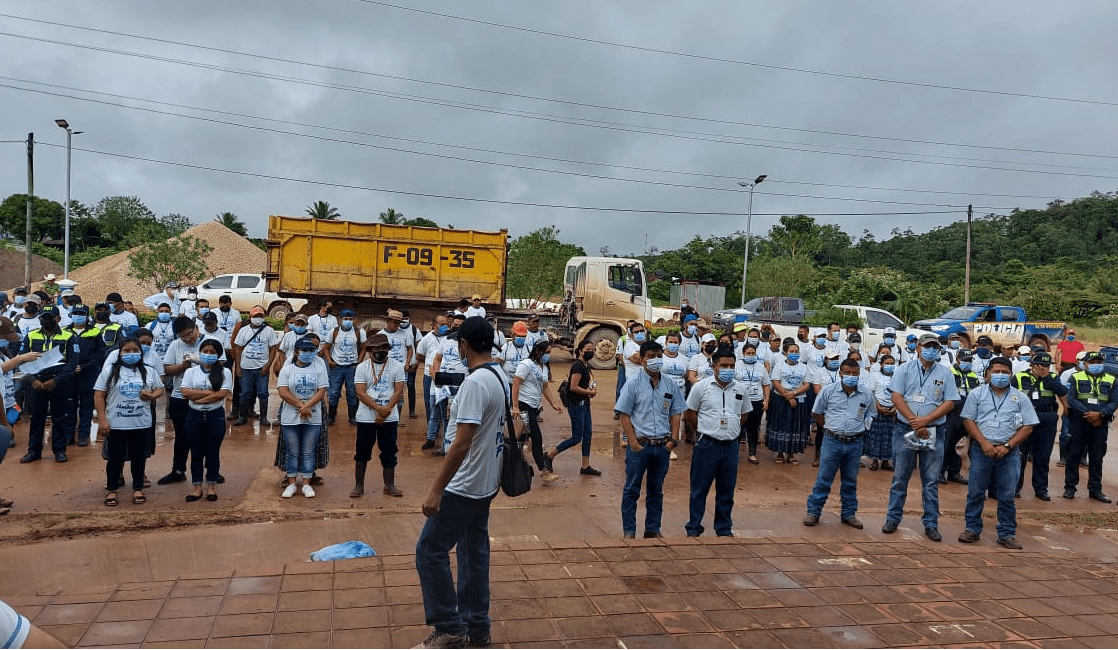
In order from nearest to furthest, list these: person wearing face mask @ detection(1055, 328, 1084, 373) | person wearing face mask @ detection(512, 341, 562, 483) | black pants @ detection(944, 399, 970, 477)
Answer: person wearing face mask @ detection(512, 341, 562, 483), black pants @ detection(944, 399, 970, 477), person wearing face mask @ detection(1055, 328, 1084, 373)

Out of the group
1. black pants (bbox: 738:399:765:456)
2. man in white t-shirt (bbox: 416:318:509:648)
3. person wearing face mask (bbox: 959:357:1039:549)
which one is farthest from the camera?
black pants (bbox: 738:399:765:456)

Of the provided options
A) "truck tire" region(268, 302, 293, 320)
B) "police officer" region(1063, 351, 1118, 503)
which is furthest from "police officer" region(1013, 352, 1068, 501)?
"truck tire" region(268, 302, 293, 320)

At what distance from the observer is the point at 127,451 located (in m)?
6.89

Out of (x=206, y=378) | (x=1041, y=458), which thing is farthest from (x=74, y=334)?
(x=1041, y=458)

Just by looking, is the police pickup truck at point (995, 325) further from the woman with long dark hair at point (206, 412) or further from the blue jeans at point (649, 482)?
the woman with long dark hair at point (206, 412)

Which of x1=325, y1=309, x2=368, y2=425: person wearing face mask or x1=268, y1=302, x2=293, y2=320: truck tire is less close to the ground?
x1=268, y1=302, x2=293, y2=320: truck tire

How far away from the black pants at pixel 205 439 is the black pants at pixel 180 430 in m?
0.12

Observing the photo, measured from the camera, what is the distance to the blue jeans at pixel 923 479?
6.73 m

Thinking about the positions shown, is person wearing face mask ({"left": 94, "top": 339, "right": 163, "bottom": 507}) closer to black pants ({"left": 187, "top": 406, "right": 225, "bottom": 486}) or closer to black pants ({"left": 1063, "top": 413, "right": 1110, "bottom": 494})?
black pants ({"left": 187, "top": 406, "right": 225, "bottom": 486})

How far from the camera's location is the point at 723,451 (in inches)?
238

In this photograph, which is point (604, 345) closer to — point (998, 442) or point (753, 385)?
point (753, 385)

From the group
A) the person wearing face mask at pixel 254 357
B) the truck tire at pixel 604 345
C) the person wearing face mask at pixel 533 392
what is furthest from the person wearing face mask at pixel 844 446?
the truck tire at pixel 604 345

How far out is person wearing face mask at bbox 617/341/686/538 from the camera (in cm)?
600

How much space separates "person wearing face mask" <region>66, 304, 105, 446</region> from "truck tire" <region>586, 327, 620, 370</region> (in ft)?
39.0
